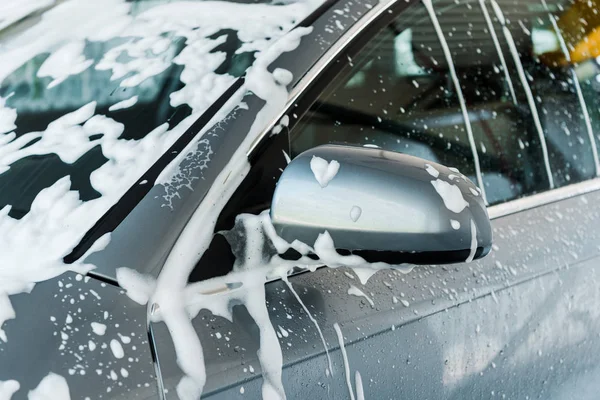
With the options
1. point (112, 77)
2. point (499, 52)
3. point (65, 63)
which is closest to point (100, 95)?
point (112, 77)

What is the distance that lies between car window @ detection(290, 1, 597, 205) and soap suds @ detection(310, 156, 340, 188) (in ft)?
0.83

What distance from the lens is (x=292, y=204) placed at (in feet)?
3.67

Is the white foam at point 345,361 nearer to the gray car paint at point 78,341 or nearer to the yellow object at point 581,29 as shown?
the gray car paint at point 78,341

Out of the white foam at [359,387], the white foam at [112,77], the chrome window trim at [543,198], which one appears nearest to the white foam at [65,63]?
the white foam at [112,77]

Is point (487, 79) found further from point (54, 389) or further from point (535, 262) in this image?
point (54, 389)

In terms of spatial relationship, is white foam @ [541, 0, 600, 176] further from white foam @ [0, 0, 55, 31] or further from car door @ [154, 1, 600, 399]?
white foam @ [0, 0, 55, 31]

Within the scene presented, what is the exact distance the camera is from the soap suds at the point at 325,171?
110cm

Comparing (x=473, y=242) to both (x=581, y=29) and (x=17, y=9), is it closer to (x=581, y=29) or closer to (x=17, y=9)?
(x=581, y=29)

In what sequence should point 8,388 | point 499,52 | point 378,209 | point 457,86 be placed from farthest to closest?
point 499,52
point 457,86
point 378,209
point 8,388

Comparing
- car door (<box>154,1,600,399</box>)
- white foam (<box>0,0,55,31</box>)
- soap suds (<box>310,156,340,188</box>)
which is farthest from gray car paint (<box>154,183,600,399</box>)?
white foam (<box>0,0,55,31</box>)

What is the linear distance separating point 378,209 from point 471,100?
70cm

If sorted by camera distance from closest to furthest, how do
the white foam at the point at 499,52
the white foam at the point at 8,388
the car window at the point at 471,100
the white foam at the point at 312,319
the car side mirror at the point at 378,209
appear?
the white foam at the point at 8,388
the car side mirror at the point at 378,209
the white foam at the point at 312,319
the car window at the point at 471,100
the white foam at the point at 499,52

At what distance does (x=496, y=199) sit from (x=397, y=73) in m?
0.37

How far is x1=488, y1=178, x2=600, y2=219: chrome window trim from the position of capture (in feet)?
5.47
